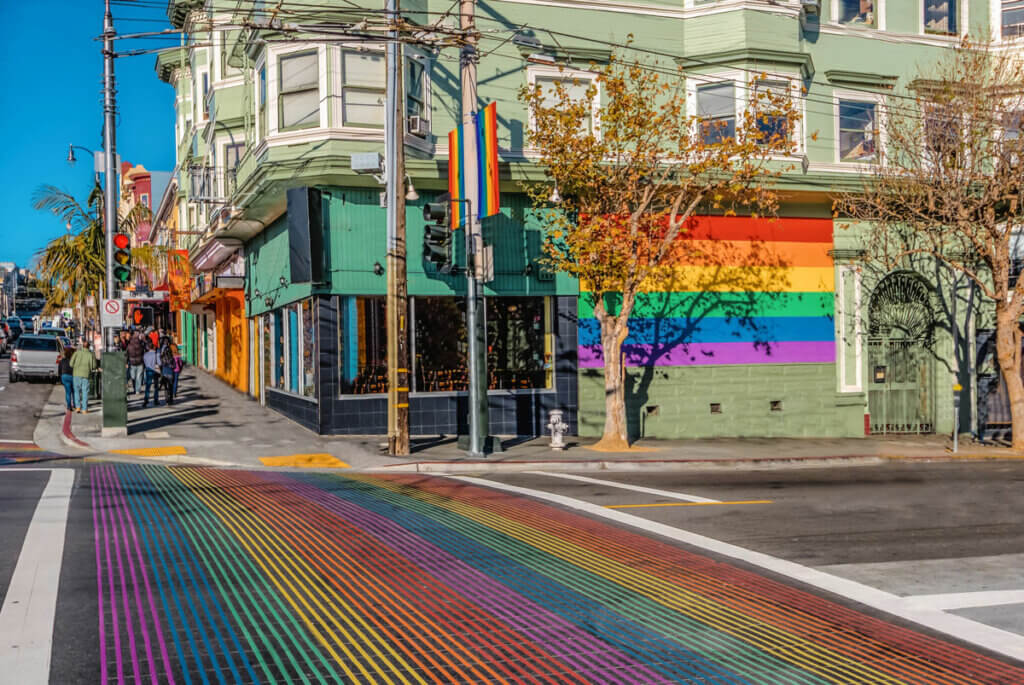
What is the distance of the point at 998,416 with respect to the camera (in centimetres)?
2348

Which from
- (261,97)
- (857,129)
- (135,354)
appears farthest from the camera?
(135,354)

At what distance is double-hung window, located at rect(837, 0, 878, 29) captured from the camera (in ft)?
75.4

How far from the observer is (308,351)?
2098cm

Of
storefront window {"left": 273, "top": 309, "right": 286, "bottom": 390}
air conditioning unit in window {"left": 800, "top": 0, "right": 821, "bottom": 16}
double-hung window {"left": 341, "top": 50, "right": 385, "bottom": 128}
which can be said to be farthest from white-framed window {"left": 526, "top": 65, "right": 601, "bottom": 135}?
storefront window {"left": 273, "top": 309, "right": 286, "bottom": 390}

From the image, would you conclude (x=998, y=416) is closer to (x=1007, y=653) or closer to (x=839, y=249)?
(x=839, y=249)

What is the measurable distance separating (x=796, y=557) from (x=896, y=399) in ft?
51.4

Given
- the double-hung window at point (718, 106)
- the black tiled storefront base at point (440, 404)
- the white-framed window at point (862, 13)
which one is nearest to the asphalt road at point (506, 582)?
the black tiled storefront base at point (440, 404)

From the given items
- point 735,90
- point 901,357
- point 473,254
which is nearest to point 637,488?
point 473,254

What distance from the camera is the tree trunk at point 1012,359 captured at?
20031 millimetres

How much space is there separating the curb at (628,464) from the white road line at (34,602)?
6776mm

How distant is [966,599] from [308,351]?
16.0 meters

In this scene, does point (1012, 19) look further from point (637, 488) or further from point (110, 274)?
point (110, 274)

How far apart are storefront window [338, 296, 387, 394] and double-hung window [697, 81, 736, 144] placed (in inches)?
338

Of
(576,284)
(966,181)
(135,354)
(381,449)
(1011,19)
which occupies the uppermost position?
(1011,19)
